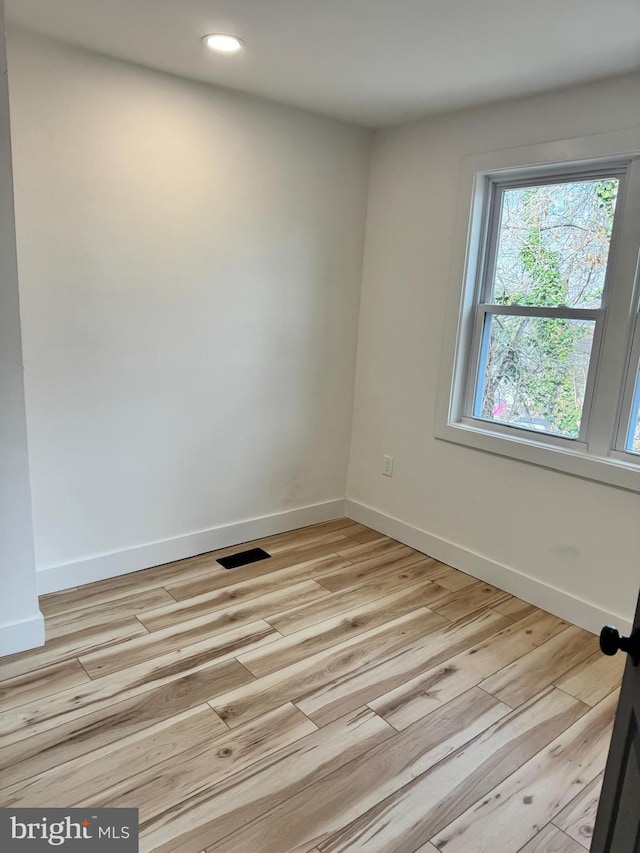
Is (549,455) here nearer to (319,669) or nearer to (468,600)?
(468,600)

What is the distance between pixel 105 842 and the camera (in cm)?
148

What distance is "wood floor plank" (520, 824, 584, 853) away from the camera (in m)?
1.52

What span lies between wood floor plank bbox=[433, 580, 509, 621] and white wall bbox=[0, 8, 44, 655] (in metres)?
1.75

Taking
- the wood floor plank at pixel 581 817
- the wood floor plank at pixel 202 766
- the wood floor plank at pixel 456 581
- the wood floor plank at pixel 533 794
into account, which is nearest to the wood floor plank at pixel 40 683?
the wood floor plank at pixel 202 766

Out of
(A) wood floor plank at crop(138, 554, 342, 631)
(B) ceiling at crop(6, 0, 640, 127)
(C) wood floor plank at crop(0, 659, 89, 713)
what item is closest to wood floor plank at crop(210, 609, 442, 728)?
(A) wood floor plank at crop(138, 554, 342, 631)

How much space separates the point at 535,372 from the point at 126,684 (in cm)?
224

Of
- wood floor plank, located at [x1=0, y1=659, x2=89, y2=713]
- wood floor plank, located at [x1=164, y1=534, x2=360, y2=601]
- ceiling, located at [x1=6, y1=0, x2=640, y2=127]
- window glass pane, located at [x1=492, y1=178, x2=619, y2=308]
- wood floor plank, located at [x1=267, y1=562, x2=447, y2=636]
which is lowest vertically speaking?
wood floor plank, located at [x1=0, y1=659, x2=89, y2=713]

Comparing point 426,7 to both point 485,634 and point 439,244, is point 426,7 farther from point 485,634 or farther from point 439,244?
point 485,634

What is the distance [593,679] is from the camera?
2238 millimetres

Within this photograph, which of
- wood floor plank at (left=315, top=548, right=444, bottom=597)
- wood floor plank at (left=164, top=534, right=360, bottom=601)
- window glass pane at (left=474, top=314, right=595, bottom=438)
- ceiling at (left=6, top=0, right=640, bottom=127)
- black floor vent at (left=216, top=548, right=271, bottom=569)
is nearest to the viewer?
ceiling at (left=6, top=0, right=640, bottom=127)

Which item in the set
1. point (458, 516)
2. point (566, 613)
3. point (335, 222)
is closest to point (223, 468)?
point (458, 516)

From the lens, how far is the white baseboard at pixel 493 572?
2.56 metres

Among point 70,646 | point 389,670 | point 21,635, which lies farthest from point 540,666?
point 21,635

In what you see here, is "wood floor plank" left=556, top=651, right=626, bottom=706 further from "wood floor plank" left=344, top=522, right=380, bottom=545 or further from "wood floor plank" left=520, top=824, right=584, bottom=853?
"wood floor plank" left=344, top=522, right=380, bottom=545
